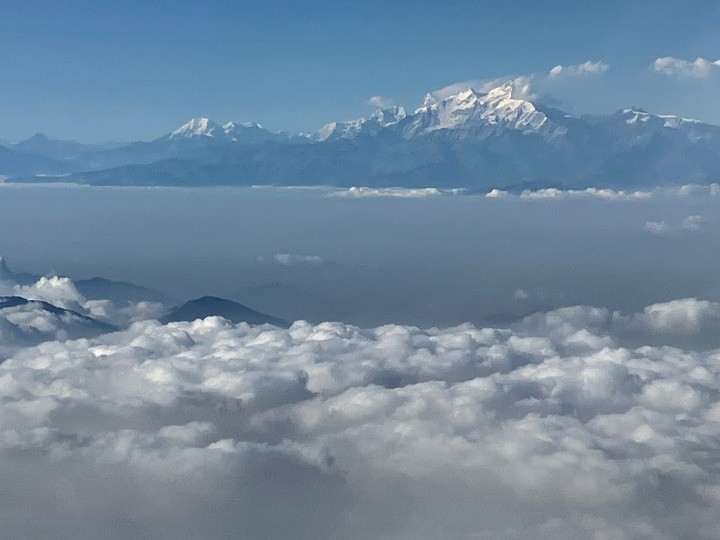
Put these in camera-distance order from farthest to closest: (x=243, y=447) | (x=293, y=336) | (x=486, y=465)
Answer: (x=293, y=336), (x=243, y=447), (x=486, y=465)

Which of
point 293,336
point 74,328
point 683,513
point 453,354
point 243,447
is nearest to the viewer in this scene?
point 683,513

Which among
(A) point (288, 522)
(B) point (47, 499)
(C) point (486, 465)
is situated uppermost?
(C) point (486, 465)

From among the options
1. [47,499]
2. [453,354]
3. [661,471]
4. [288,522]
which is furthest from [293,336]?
[661,471]

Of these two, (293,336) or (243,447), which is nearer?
(243,447)

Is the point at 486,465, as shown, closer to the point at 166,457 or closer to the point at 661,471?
the point at 661,471

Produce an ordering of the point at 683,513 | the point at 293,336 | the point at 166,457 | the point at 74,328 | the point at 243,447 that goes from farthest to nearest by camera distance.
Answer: the point at 74,328, the point at 293,336, the point at 243,447, the point at 166,457, the point at 683,513

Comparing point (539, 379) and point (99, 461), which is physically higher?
point (539, 379)

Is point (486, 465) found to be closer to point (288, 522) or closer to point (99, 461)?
point (288, 522)

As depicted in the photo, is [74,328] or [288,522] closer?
[288,522]

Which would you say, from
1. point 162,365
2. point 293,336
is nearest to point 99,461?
Answer: point 162,365
